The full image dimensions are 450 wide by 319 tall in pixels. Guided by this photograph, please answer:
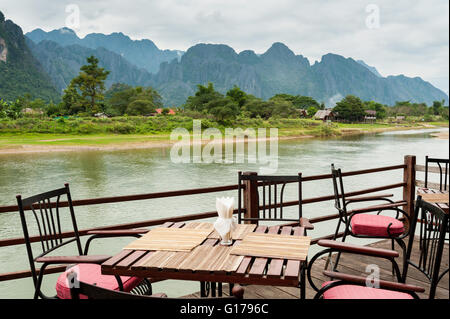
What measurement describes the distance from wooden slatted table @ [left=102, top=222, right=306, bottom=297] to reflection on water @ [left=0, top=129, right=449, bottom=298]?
580 cm

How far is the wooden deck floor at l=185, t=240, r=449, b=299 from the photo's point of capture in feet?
8.50

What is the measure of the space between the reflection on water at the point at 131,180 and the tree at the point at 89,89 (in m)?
3.46

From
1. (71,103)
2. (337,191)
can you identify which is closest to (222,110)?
(71,103)

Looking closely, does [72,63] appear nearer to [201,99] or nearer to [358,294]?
[201,99]

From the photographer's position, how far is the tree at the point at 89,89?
81.3 ft

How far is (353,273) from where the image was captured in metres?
3.04

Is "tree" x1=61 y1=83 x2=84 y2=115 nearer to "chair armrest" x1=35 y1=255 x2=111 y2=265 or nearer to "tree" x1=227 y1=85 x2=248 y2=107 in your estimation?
"chair armrest" x1=35 y1=255 x2=111 y2=265

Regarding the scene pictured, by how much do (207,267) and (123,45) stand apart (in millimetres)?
83833

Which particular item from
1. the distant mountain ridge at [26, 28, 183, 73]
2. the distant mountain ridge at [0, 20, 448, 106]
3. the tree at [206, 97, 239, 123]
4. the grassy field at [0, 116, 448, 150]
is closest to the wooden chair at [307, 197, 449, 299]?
the grassy field at [0, 116, 448, 150]

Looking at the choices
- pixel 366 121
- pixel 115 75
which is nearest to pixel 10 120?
pixel 115 75

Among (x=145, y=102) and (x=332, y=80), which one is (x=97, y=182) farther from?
(x=332, y=80)

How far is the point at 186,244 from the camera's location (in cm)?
177

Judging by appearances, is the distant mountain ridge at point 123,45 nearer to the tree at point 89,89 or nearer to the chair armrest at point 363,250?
the tree at point 89,89
